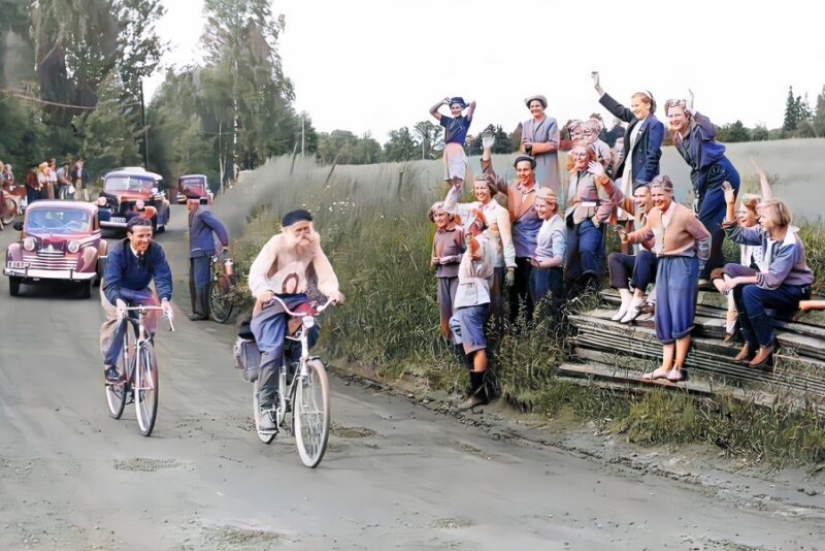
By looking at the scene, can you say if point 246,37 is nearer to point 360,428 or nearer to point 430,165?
point 430,165

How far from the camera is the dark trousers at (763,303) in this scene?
9.47m

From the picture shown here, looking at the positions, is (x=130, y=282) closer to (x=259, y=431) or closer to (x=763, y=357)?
(x=259, y=431)

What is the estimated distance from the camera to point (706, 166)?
36.1 feet

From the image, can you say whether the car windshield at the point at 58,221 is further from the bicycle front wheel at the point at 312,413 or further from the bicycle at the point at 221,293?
the bicycle front wheel at the point at 312,413

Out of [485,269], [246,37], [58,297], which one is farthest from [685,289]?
[246,37]

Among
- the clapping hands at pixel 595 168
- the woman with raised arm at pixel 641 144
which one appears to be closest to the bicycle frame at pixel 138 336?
the clapping hands at pixel 595 168

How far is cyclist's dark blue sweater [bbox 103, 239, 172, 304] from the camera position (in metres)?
10.9

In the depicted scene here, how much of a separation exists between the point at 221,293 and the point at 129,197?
15.6 metres

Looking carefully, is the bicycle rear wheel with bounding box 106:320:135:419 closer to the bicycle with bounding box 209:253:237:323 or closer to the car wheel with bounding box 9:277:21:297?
the bicycle with bounding box 209:253:237:323

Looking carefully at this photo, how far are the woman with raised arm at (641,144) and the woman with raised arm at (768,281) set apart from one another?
77.6 inches

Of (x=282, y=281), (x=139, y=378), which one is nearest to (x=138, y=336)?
(x=139, y=378)

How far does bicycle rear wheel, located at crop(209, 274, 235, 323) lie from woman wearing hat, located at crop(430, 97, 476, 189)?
5377 mm

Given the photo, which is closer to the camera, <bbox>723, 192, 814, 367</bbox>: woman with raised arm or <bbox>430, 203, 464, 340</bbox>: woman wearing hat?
<bbox>723, 192, 814, 367</bbox>: woman with raised arm

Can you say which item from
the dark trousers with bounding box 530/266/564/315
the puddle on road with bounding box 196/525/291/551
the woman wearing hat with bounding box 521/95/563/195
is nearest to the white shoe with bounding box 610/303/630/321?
the dark trousers with bounding box 530/266/564/315
